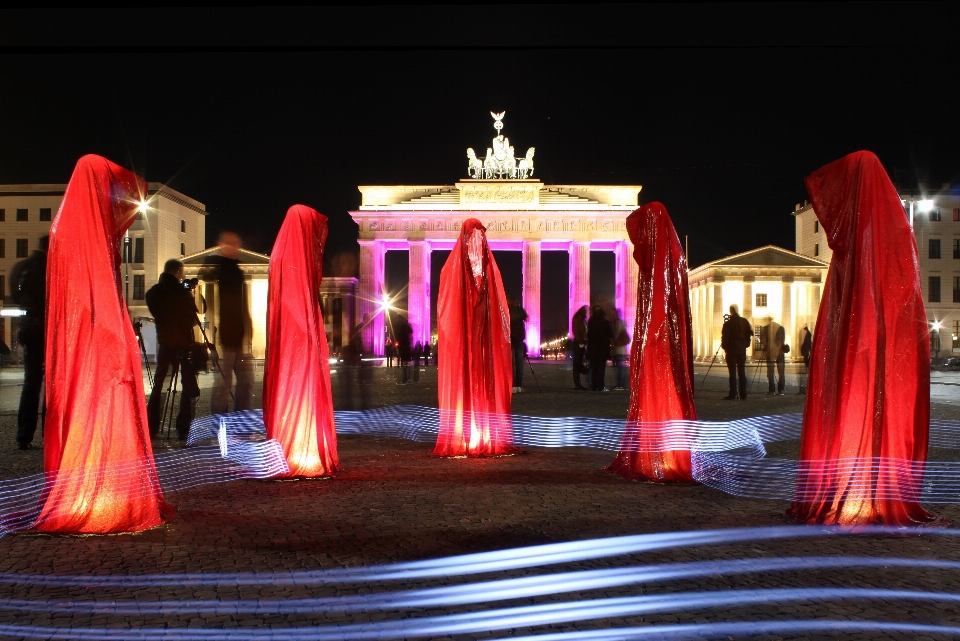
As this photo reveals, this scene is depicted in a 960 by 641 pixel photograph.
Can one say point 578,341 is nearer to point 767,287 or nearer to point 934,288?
point 767,287

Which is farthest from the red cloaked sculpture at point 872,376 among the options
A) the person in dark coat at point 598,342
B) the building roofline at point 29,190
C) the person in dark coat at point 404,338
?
the building roofline at point 29,190

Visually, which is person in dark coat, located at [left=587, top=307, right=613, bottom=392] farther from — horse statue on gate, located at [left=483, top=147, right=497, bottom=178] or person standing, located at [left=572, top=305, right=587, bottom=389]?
horse statue on gate, located at [left=483, top=147, right=497, bottom=178]

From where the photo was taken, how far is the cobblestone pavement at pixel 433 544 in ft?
10.3

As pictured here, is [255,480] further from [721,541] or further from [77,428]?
[721,541]

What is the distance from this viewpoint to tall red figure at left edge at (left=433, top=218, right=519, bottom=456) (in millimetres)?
7789

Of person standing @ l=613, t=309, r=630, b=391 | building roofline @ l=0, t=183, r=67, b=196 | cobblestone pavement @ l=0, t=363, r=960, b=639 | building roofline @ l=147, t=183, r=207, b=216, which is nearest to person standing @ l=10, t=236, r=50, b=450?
cobblestone pavement @ l=0, t=363, r=960, b=639

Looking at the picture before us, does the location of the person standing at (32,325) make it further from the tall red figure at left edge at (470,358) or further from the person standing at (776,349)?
the person standing at (776,349)

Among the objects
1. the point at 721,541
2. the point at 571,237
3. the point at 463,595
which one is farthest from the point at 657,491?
the point at 571,237

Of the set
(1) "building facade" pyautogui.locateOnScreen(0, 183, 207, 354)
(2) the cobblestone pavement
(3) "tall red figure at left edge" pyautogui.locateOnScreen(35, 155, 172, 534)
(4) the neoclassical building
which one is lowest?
(2) the cobblestone pavement

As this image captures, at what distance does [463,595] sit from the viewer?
11.0 ft

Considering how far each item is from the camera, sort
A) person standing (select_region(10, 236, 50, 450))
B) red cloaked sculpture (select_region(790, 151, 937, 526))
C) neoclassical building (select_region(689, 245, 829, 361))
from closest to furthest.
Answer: red cloaked sculpture (select_region(790, 151, 937, 526)), person standing (select_region(10, 236, 50, 450)), neoclassical building (select_region(689, 245, 829, 361))

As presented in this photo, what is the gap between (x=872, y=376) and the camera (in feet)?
15.6

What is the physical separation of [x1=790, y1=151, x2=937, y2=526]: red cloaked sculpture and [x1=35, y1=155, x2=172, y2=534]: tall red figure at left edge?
379 cm

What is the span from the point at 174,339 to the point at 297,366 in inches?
101
